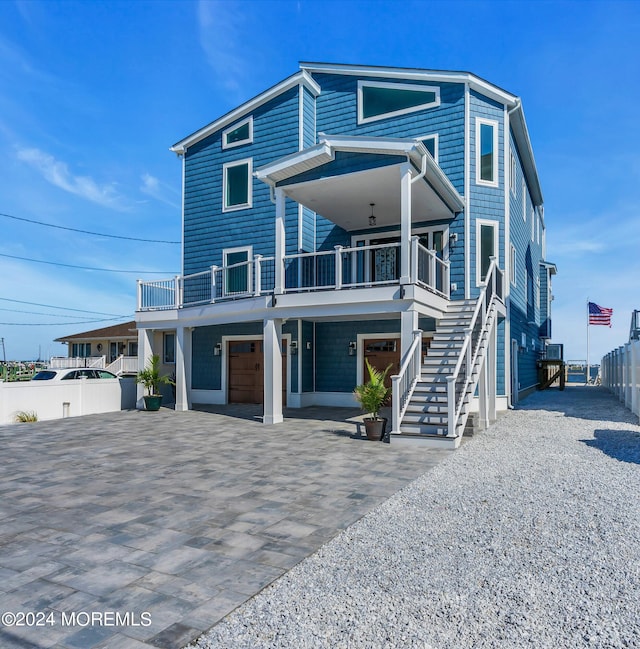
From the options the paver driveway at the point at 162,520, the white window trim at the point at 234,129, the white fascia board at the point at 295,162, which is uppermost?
the white window trim at the point at 234,129

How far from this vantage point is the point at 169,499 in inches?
225

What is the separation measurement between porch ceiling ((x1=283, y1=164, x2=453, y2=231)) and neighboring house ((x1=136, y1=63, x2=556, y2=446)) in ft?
0.20

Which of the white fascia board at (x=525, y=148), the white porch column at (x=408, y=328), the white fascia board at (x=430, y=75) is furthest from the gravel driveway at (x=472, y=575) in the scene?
the white fascia board at (x=525, y=148)

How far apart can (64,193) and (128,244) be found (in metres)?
5.36

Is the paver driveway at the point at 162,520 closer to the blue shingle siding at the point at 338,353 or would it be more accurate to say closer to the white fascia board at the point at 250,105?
the blue shingle siding at the point at 338,353

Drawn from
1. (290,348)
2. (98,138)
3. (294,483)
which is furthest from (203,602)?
(98,138)

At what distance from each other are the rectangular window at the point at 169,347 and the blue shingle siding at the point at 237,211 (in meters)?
5.78

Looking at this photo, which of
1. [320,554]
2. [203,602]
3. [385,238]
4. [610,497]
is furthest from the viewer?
[385,238]

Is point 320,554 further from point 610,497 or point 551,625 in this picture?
point 610,497

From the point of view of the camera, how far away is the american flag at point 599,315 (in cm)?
2897

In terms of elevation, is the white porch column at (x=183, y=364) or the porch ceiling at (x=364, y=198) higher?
the porch ceiling at (x=364, y=198)

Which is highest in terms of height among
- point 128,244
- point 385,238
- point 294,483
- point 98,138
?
point 98,138

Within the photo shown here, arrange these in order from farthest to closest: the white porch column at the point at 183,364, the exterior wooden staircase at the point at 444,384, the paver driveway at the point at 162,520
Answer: the white porch column at the point at 183,364
the exterior wooden staircase at the point at 444,384
the paver driveway at the point at 162,520

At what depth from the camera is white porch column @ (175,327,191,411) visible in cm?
1507
